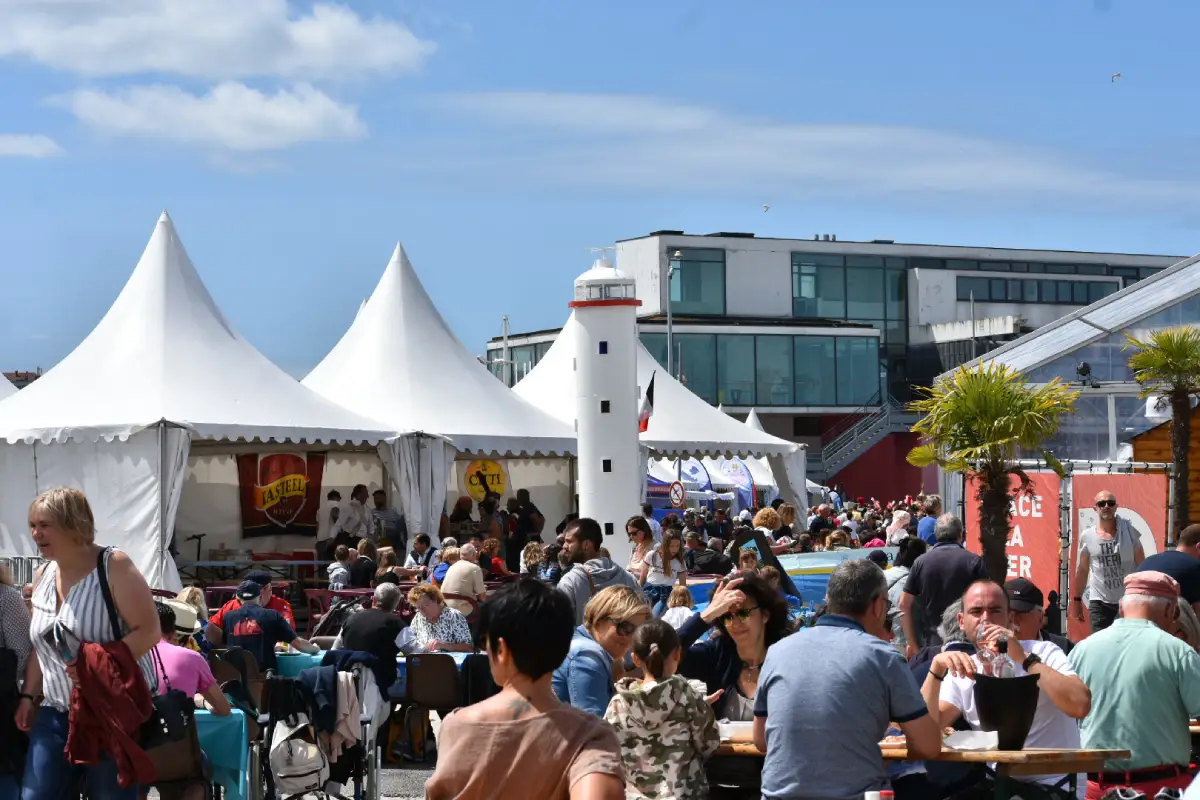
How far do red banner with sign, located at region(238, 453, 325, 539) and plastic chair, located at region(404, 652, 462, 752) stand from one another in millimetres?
14080

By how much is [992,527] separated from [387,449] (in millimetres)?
9564

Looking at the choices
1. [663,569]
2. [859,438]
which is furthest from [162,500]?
[859,438]

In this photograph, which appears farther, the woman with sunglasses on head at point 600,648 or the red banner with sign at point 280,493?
the red banner with sign at point 280,493

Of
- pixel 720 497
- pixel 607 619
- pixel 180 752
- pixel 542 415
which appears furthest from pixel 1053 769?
pixel 720 497

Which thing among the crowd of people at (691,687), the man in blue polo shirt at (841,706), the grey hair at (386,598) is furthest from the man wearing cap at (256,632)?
the man in blue polo shirt at (841,706)

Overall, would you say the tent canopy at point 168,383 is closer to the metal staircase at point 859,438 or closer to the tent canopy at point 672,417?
the tent canopy at point 672,417

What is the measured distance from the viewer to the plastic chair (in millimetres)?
Result: 10266

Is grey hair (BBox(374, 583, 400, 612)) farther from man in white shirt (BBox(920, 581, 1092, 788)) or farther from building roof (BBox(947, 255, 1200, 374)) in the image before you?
building roof (BBox(947, 255, 1200, 374))

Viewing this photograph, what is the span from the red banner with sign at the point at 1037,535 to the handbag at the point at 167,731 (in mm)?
9516

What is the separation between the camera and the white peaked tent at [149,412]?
61.2 feet

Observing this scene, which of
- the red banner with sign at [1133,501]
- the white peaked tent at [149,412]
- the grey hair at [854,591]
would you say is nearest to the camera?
the grey hair at [854,591]

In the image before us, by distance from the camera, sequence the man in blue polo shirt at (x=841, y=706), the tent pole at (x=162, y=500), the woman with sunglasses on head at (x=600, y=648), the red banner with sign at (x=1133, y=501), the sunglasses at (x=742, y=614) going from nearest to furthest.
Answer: the man in blue polo shirt at (x=841, y=706), the woman with sunglasses on head at (x=600, y=648), the sunglasses at (x=742, y=614), the red banner with sign at (x=1133, y=501), the tent pole at (x=162, y=500)

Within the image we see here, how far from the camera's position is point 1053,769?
17.2ft

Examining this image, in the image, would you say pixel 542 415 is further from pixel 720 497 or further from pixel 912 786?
pixel 912 786
